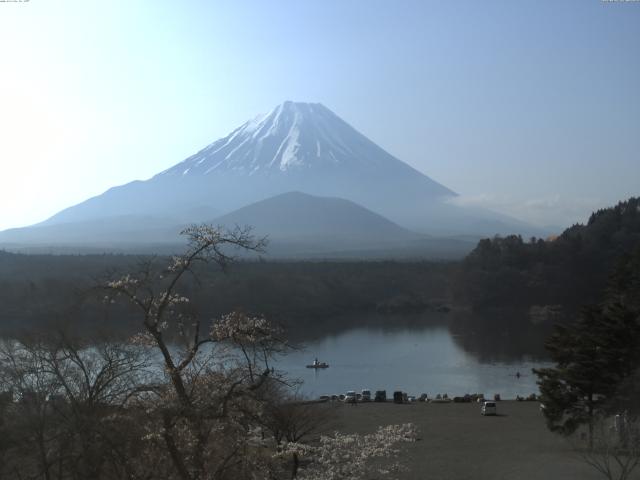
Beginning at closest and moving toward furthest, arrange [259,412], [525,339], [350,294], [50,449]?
[259,412] < [50,449] < [525,339] < [350,294]

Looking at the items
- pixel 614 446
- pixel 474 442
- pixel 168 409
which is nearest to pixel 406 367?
pixel 474 442

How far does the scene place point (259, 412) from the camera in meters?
3.38

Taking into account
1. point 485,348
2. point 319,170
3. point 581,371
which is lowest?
point 485,348

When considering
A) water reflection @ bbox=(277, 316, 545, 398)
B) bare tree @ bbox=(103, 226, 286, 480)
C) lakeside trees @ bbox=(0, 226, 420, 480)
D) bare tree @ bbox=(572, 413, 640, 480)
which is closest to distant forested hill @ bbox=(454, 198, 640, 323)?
water reflection @ bbox=(277, 316, 545, 398)

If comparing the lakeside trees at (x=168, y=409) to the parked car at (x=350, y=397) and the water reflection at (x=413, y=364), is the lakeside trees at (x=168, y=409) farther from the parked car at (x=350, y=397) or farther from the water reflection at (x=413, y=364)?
the parked car at (x=350, y=397)

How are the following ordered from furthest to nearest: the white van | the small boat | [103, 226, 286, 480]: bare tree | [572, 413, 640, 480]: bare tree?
the small boat
the white van
[572, 413, 640, 480]: bare tree
[103, 226, 286, 480]: bare tree

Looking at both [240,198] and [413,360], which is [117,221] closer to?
[240,198]

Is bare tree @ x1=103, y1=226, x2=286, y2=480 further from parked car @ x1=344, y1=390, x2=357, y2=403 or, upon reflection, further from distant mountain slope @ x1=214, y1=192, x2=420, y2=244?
distant mountain slope @ x1=214, y1=192, x2=420, y2=244

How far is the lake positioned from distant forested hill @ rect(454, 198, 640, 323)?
9.07m

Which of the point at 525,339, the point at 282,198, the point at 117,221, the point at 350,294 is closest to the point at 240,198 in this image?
the point at 282,198

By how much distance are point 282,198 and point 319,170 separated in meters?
11.0

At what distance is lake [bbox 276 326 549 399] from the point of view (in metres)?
16.0

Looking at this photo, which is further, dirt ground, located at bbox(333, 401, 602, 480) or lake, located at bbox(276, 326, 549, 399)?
lake, located at bbox(276, 326, 549, 399)

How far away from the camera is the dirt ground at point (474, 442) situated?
8.60 metres
